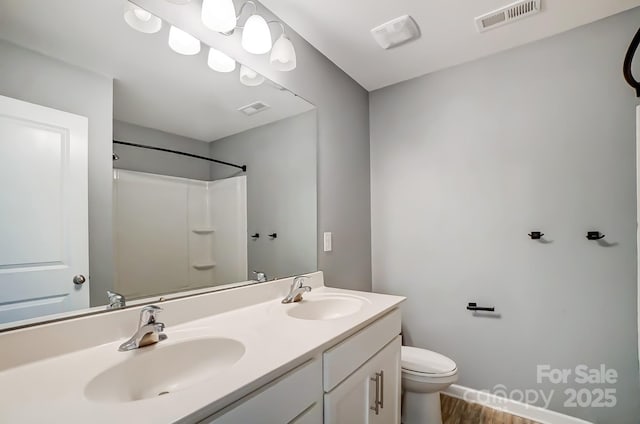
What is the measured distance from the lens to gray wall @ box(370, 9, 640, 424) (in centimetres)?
146

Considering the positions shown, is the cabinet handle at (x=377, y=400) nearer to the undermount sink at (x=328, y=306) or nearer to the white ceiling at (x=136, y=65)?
the undermount sink at (x=328, y=306)

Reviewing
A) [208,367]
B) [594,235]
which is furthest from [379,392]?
[594,235]

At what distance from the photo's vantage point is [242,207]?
135cm

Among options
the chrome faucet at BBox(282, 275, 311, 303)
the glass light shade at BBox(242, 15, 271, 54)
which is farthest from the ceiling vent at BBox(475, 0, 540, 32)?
the chrome faucet at BBox(282, 275, 311, 303)

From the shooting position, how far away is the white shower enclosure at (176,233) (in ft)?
3.06

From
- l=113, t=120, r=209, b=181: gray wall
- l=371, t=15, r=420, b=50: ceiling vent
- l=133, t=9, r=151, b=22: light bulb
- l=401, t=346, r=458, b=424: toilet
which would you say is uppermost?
l=371, t=15, r=420, b=50: ceiling vent

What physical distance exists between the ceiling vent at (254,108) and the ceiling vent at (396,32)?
77cm

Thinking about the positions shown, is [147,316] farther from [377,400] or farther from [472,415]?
[472,415]

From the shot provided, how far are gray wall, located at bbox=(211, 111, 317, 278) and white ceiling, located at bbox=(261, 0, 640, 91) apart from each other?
0.48 meters

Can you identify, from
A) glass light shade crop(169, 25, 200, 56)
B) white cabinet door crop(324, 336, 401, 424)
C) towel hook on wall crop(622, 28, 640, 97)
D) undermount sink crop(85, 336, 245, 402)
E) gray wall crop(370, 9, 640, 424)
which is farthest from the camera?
gray wall crop(370, 9, 640, 424)

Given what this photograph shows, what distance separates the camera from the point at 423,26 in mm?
1549

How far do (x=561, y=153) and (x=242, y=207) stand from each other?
5.96ft

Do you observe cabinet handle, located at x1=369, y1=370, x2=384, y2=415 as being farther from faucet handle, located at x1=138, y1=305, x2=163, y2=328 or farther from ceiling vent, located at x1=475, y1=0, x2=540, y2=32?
ceiling vent, located at x1=475, y1=0, x2=540, y2=32

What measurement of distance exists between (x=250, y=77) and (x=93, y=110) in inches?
27.5
